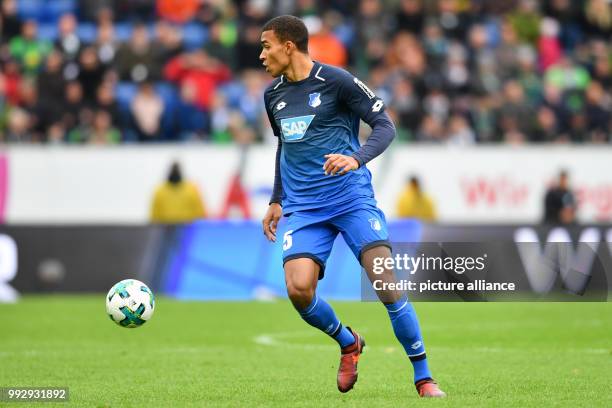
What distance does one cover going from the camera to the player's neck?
8.45 meters

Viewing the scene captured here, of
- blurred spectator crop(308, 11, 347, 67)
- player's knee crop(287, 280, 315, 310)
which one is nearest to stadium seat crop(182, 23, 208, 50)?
blurred spectator crop(308, 11, 347, 67)

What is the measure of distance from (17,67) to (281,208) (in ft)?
49.2

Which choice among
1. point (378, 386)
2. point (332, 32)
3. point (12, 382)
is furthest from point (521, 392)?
point (332, 32)

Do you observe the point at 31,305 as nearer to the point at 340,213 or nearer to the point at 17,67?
the point at 17,67

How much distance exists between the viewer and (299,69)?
847 cm

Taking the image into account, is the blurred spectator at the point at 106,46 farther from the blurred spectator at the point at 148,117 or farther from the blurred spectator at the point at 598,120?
the blurred spectator at the point at 598,120

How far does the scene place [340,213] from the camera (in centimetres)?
836

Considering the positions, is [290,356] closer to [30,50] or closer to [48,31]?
[30,50]

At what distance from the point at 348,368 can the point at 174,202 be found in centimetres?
1235

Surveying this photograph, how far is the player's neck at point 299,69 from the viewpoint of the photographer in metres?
8.45

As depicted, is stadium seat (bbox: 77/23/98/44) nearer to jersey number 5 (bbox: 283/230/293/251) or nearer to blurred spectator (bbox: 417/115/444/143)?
blurred spectator (bbox: 417/115/444/143)

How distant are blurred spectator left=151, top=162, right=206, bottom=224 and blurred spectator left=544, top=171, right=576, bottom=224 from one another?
230 inches

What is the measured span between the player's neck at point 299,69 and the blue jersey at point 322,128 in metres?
0.04

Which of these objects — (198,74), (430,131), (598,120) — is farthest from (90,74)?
(598,120)
